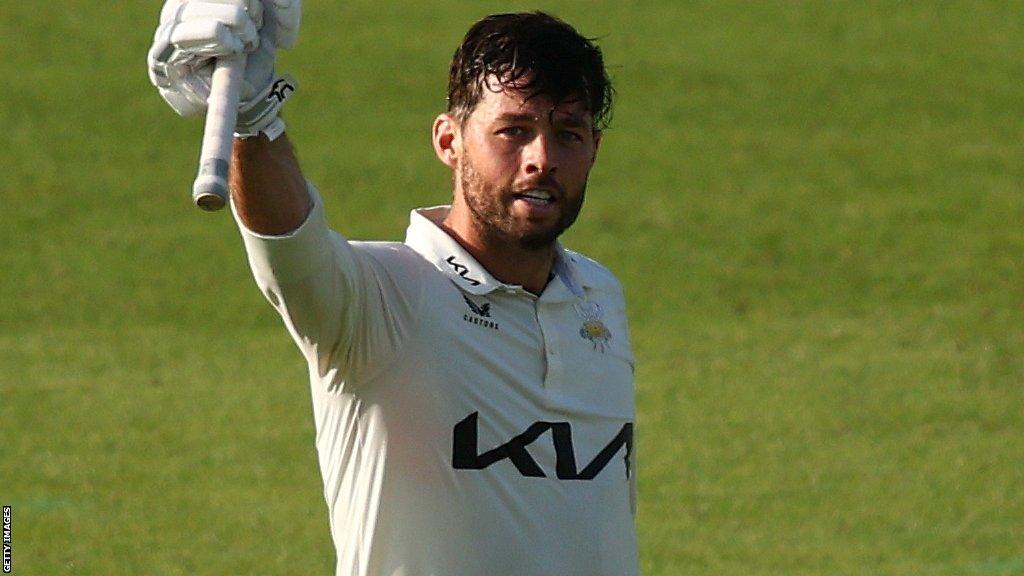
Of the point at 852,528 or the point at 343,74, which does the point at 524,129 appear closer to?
the point at 852,528

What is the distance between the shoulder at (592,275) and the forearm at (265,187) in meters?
1.09

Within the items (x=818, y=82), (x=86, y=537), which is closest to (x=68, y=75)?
(x=818, y=82)

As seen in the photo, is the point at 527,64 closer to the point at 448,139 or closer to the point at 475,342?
the point at 448,139

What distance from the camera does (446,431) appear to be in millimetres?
3939

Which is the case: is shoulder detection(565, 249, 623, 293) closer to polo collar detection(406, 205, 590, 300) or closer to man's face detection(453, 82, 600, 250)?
polo collar detection(406, 205, 590, 300)

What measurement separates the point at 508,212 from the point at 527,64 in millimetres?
336

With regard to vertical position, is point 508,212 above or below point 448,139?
below

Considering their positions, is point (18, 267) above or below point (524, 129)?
below

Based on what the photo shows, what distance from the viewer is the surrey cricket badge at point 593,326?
14.3 feet

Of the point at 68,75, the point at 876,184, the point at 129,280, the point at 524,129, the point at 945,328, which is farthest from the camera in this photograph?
the point at 68,75

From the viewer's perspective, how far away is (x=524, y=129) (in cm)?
417

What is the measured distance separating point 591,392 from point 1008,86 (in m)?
15.9

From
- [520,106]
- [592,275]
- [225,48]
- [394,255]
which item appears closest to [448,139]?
[520,106]

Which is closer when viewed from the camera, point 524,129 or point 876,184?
point 524,129
